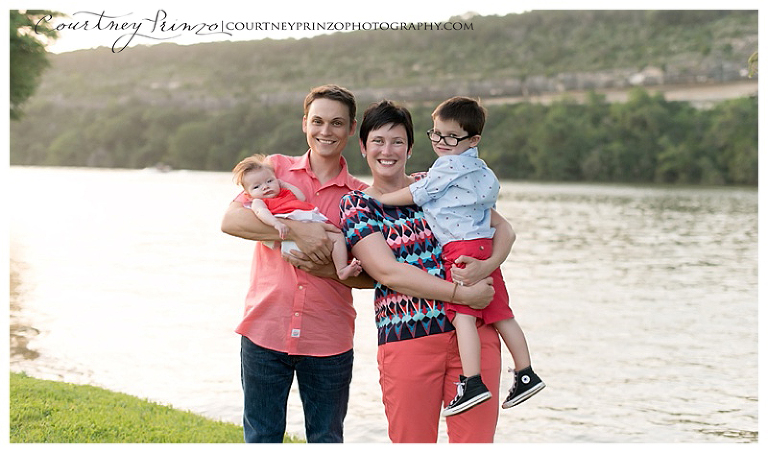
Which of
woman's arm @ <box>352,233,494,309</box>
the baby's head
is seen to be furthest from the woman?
the baby's head

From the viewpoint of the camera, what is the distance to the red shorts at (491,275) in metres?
2.98

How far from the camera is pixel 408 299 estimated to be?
9.82 ft

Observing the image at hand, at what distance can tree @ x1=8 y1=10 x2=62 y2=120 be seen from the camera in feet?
43.9

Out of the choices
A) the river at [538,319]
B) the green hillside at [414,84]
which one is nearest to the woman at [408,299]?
the river at [538,319]

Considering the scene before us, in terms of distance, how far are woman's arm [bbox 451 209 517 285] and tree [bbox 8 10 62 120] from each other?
37.5 feet

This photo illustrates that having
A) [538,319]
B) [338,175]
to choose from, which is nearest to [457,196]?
[338,175]

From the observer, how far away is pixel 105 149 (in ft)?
245

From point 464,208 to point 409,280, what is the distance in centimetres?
38

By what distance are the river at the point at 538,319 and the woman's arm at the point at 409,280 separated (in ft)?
11.0

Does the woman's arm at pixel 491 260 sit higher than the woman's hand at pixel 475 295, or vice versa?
the woman's arm at pixel 491 260

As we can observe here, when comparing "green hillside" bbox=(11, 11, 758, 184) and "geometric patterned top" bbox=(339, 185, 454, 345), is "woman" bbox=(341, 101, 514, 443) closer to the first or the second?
"geometric patterned top" bbox=(339, 185, 454, 345)

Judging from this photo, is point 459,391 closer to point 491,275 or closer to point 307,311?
point 491,275

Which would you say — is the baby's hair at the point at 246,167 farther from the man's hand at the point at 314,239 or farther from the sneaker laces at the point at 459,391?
the sneaker laces at the point at 459,391

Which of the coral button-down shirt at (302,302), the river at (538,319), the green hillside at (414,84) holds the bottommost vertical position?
the river at (538,319)
